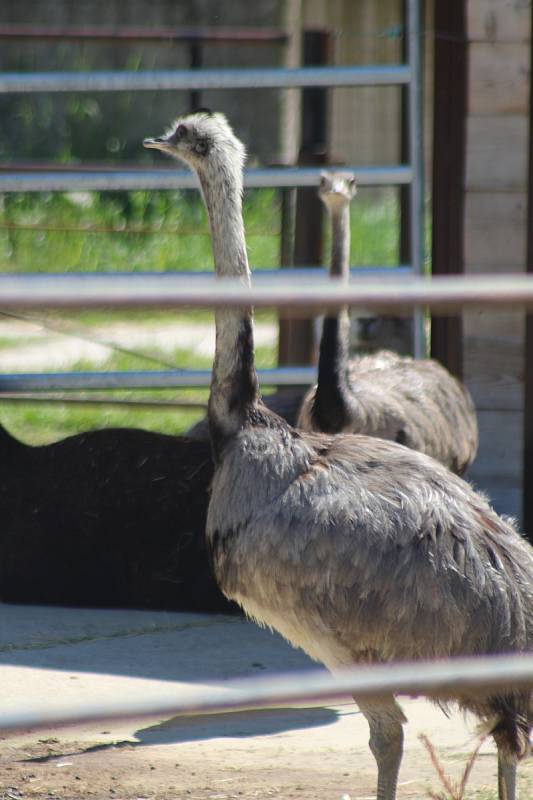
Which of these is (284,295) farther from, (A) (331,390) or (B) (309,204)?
(B) (309,204)

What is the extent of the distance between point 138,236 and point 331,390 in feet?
26.9

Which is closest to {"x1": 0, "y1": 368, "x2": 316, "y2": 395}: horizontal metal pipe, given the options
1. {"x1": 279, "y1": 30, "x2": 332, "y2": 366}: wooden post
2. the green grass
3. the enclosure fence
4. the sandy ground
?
the enclosure fence

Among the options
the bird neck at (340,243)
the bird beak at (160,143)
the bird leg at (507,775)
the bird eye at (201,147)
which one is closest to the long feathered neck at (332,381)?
the bird neck at (340,243)

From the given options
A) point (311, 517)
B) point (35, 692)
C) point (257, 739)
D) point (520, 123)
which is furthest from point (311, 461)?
point (520, 123)

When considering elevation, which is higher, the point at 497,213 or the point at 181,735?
the point at 497,213

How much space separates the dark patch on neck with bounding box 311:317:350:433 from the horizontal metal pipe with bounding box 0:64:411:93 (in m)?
1.19

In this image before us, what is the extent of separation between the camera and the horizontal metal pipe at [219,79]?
19.0 ft

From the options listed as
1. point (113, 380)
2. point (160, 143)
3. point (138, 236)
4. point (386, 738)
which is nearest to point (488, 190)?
point (113, 380)

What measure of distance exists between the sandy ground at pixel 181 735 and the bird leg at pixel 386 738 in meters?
0.21

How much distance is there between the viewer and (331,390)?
5.19m

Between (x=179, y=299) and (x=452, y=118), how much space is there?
4.55 metres

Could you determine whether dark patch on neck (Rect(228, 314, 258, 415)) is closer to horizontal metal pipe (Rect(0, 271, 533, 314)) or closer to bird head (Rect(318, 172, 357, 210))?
bird head (Rect(318, 172, 357, 210))

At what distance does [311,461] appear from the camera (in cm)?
377

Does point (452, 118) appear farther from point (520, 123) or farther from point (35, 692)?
point (35, 692)
